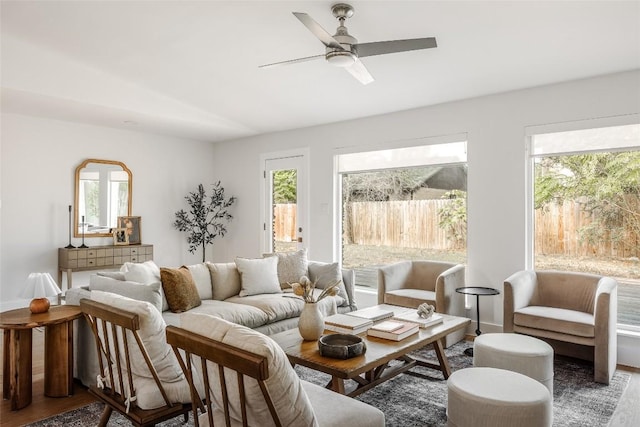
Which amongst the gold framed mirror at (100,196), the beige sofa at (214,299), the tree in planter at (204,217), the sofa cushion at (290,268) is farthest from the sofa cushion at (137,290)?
the tree in planter at (204,217)

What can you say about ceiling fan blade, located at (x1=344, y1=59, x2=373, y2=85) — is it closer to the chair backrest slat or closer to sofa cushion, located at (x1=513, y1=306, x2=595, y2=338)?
the chair backrest slat

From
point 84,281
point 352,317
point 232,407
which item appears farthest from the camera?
point 84,281

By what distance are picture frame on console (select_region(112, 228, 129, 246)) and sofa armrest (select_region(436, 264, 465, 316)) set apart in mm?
4460

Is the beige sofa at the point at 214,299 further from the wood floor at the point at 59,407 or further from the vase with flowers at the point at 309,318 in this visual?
the vase with flowers at the point at 309,318

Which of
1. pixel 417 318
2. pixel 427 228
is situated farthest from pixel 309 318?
pixel 427 228

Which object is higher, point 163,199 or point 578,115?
point 578,115

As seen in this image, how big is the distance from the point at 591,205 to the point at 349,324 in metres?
2.79

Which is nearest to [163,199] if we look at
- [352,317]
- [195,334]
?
[352,317]

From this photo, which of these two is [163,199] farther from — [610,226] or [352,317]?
[610,226]

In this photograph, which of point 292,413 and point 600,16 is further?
point 600,16

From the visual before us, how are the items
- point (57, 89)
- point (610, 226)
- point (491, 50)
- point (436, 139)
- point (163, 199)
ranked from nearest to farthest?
point (491, 50), point (610, 226), point (57, 89), point (436, 139), point (163, 199)

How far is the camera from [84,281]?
19.8 feet

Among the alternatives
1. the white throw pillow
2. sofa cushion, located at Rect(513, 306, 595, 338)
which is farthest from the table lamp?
sofa cushion, located at Rect(513, 306, 595, 338)

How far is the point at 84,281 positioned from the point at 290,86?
396cm
